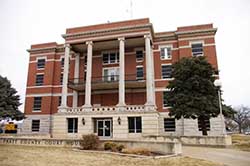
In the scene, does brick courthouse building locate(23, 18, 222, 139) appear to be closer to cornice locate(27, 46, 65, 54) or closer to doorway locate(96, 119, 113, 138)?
cornice locate(27, 46, 65, 54)

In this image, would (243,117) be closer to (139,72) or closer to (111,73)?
(139,72)

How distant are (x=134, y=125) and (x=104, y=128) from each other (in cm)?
415

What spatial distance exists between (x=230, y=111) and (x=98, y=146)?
14.3 meters

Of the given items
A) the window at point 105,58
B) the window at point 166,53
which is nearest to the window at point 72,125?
the window at point 105,58

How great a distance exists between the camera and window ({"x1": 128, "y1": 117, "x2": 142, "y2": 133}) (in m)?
25.3

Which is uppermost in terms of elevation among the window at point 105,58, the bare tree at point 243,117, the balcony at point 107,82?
the window at point 105,58

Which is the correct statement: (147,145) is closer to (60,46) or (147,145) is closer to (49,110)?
(49,110)

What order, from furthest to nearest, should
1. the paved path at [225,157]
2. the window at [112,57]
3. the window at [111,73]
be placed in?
the window at [112,57], the window at [111,73], the paved path at [225,157]

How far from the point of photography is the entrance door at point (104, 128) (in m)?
27.0

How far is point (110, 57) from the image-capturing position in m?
32.6

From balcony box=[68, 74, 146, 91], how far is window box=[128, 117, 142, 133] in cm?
533

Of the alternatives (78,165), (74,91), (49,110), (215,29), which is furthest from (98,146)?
(215,29)

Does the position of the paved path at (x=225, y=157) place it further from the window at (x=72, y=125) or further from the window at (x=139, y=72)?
the window at (x=139, y=72)

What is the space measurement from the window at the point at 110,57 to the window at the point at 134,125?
33.4 feet
